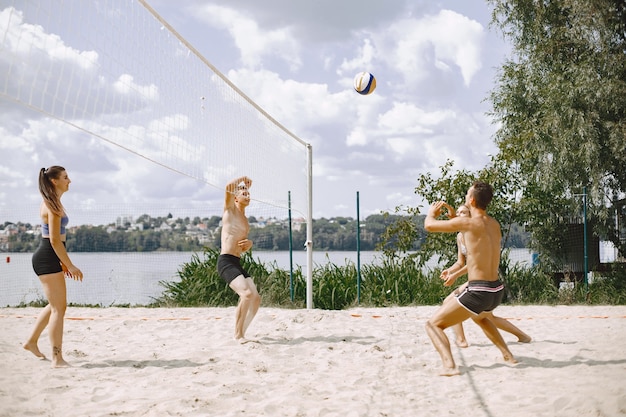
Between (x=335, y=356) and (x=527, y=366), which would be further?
(x=335, y=356)

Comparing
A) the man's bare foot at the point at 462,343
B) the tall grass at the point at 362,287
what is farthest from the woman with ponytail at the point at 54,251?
the tall grass at the point at 362,287

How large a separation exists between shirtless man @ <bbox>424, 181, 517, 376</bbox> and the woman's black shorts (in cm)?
298

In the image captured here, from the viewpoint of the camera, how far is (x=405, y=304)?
34.1 feet

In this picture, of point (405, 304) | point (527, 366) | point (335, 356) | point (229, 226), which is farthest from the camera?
point (405, 304)

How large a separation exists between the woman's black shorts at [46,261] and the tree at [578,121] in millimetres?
8938

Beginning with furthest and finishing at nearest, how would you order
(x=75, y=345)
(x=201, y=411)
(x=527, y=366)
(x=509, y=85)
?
(x=509, y=85) < (x=75, y=345) < (x=527, y=366) < (x=201, y=411)

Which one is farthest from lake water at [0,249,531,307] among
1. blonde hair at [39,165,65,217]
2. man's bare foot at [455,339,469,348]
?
blonde hair at [39,165,65,217]

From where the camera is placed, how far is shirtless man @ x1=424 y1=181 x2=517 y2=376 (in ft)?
15.7

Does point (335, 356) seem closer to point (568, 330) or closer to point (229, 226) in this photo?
point (229, 226)

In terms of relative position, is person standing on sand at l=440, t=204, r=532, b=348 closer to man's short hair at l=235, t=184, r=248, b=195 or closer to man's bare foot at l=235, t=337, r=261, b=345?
man's bare foot at l=235, t=337, r=261, b=345

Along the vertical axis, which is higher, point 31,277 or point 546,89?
point 546,89

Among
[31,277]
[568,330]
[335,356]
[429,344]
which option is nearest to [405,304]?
[568,330]

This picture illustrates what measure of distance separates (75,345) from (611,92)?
35.9 ft

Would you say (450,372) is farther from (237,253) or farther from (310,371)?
(237,253)
